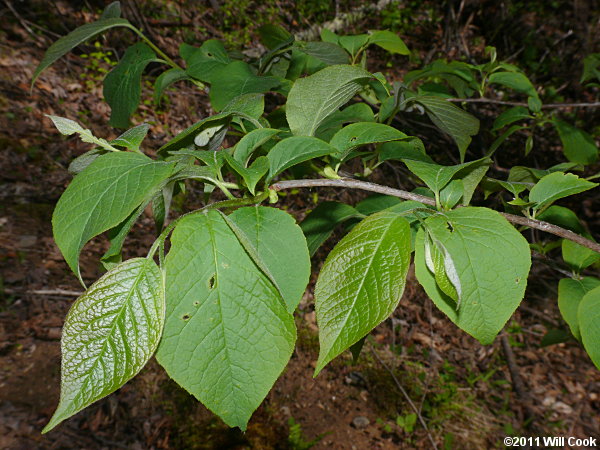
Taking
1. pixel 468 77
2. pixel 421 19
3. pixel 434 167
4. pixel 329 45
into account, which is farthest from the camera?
pixel 421 19

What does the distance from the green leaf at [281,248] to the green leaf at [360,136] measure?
180mm

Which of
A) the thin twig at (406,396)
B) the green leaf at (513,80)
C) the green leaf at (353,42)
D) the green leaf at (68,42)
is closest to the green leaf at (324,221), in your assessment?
the green leaf at (353,42)

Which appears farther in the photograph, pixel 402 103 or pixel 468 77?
pixel 468 77

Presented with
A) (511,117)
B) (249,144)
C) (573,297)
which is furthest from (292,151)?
(511,117)

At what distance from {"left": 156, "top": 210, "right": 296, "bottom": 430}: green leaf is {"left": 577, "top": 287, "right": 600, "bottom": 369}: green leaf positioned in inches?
23.0

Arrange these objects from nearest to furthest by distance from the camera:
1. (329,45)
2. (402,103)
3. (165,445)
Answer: (402,103) < (329,45) < (165,445)

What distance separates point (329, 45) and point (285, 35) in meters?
0.31

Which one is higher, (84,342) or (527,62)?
(84,342)

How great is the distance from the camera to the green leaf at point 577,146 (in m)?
1.74

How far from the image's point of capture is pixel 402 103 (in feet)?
3.23

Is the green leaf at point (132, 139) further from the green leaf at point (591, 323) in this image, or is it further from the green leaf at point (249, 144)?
the green leaf at point (591, 323)

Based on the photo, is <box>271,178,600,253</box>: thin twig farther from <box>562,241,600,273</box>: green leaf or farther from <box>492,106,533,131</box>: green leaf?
<box>492,106,533,131</box>: green leaf

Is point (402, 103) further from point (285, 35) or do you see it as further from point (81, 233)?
point (81, 233)

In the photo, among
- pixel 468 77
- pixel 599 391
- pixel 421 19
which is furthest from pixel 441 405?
pixel 421 19
